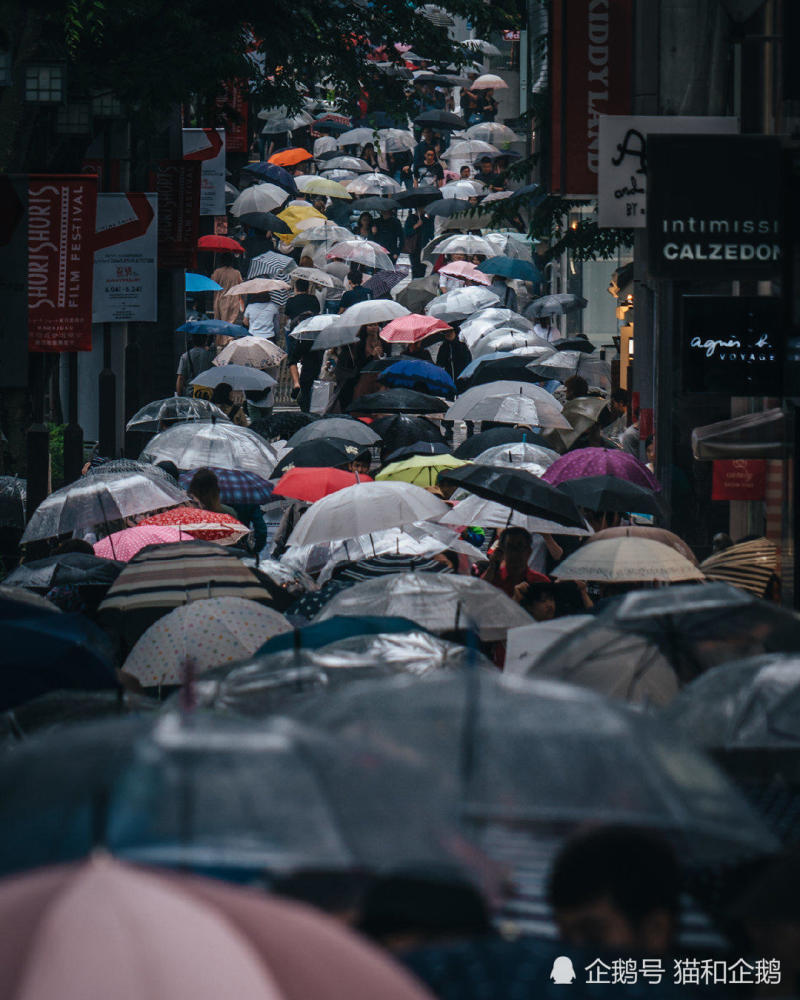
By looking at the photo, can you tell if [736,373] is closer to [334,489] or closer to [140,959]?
[334,489]

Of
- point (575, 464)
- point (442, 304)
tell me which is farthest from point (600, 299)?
point (575, 464)

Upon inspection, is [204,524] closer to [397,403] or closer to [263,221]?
[397,403]

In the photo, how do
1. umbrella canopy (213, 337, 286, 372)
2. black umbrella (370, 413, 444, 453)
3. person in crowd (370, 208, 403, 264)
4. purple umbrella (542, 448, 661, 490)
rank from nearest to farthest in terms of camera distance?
1. purple umbrella (542, 448, 661, 490)
2. black umbrella (370, 413, 444, 453)
3. umbrella canopy (213, 337, 286, 372)
4. person in crowd (370, 208, 403, 264)

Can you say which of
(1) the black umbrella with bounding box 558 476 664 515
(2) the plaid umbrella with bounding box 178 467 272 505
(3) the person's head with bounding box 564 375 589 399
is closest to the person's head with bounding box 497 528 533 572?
(1) the black umbrella with bounding box 558 476 664 515

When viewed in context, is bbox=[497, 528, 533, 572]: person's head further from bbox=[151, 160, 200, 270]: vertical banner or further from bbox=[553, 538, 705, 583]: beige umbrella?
bbox=[151, 160, 200, 270]: vertical banner

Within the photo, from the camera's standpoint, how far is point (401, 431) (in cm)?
1694

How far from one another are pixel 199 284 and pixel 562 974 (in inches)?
1030

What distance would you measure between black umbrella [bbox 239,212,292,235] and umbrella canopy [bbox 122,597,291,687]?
27267mm

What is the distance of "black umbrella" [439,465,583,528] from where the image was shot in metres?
11.1

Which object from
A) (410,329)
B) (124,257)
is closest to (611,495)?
(124,257)

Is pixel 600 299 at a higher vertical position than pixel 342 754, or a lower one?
higher

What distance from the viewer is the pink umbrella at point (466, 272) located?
29.7 m

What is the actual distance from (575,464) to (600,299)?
2042cm

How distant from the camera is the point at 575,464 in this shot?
1338 cm
